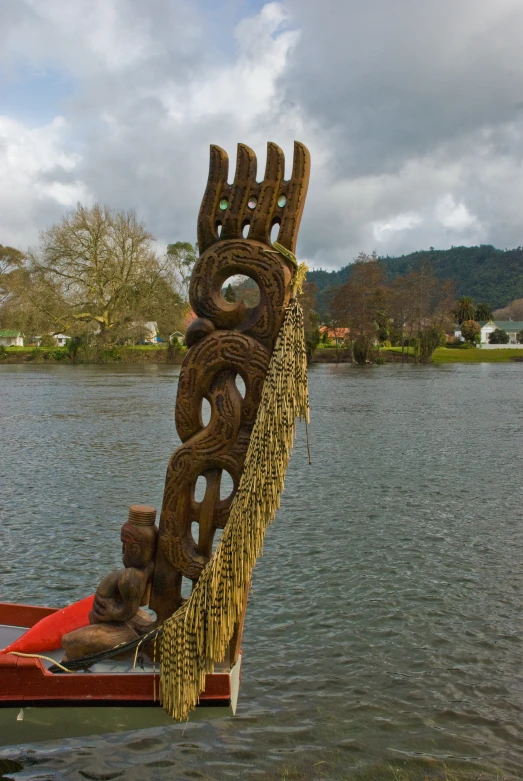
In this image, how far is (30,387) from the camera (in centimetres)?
3997

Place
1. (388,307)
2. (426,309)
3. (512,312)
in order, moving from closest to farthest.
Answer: (426,309) < (388,307) < (512,312)

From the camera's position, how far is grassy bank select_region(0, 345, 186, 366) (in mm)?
67938

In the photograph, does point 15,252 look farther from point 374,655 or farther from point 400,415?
point 374,655

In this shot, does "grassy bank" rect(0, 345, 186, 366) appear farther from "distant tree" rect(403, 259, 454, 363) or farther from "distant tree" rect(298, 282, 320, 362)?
"distant tree" rect(403, 259, 454, 363)

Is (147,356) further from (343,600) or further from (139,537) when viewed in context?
(139,537)

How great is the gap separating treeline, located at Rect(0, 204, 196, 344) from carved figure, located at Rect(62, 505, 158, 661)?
196ft

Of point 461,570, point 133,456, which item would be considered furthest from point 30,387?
point 461,570

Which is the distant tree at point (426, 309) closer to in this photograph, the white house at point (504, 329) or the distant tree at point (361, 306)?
the distant tree at point (361, 306)

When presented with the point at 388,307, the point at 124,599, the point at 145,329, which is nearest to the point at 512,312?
the point at 388,307

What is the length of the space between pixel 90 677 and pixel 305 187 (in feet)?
10.9

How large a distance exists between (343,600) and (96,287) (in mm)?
58585

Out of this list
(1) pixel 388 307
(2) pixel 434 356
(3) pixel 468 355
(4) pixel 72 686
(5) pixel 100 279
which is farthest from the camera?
(3) pixel 468 355

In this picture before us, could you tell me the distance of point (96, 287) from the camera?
6384cm

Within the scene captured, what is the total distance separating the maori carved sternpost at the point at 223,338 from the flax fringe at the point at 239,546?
0.19 meters
